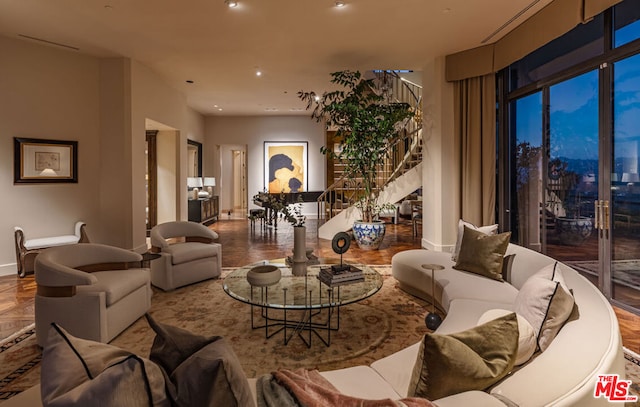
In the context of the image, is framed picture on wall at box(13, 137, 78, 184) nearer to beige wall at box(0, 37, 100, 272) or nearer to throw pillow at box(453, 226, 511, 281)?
beige wall at box(0, 37, 100, 272)

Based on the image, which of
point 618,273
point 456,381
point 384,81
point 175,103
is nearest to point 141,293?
point 456,381

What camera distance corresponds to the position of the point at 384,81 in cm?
795

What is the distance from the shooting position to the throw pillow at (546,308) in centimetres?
161

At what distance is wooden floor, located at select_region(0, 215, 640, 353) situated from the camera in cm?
323

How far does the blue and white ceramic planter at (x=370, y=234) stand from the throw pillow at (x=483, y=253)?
2.91m

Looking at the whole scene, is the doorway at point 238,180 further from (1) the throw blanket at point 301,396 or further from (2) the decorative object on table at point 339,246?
(1) the throw blanket at point 301,396

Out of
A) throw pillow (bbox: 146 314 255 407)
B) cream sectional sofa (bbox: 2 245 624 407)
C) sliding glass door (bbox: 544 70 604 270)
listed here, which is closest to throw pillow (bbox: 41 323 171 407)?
throw pillow (bbox: 146 314 255 407)

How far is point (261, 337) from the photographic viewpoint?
2.95 meters

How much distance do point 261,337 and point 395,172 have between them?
5220 mm

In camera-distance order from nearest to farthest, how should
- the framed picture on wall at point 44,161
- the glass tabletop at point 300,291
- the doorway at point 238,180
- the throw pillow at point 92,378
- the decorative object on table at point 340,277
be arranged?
the throw pillow at point 92,378 < the glass tabletop at point 300,291 < the decorative object on table at point 340,277 < the framed picture on wall at point 44,161 < the doorway at point 238,180

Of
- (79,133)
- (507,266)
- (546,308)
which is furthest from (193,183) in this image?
(546,308)

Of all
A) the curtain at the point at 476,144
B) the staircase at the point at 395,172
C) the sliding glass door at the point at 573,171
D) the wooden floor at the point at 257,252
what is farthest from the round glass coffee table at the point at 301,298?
the staircase at the point at 395,172

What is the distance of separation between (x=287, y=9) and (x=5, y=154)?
4382 millimetres

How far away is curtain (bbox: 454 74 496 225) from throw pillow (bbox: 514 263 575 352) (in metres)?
3.86
